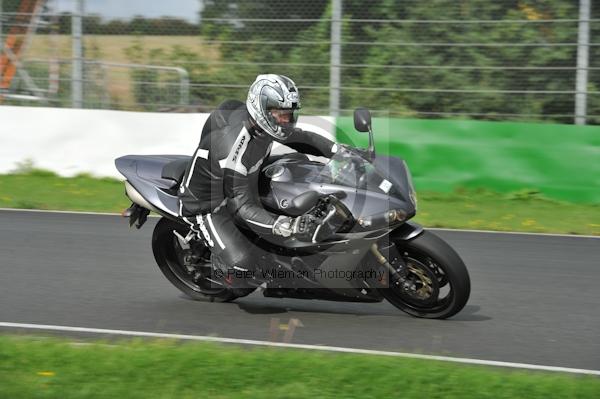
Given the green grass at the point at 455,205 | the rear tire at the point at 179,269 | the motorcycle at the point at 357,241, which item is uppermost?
the motorcycle at the point at 357,241

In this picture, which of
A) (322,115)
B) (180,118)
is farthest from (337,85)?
(180,118)

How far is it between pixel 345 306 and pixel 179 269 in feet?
4.16

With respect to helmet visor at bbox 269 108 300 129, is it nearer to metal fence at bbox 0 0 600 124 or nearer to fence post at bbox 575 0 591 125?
metal fence at bbox 0 0 600 124

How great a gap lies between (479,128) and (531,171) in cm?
87

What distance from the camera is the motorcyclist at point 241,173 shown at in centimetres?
621

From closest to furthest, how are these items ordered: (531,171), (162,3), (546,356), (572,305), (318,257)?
(546,356) < (318,257) < (572,305) < (531,171) < (162,3)

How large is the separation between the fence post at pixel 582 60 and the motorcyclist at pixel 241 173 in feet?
21.5

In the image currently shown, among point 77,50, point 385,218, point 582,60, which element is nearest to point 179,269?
point 385,218

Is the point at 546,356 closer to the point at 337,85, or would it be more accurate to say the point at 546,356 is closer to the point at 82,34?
the point at 337,85

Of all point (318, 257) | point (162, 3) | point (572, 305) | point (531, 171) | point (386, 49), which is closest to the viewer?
point (318, 257)

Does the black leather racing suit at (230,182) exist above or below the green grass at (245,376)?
above

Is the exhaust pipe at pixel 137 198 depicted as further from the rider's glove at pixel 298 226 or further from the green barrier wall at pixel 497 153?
the green barrier wall at pixel 497 153

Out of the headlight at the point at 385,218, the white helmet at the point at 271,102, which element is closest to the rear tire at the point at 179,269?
the white helmet at the point at 271,102

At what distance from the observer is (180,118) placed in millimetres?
13211
